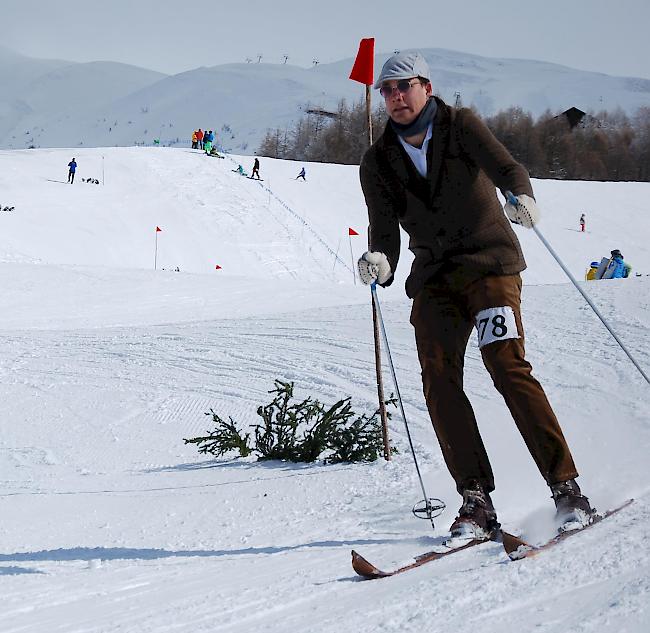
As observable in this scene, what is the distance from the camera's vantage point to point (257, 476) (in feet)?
15.6

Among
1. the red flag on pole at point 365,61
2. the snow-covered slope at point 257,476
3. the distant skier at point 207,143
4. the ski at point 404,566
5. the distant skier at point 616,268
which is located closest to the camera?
the snow-covered slope at point 257,476

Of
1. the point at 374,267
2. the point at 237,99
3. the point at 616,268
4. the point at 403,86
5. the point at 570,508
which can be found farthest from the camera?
the point at 237,99

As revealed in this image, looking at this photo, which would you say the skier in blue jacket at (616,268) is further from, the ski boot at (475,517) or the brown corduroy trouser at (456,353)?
the ski boot at (475,517)

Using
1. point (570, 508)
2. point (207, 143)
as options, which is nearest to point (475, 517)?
point (570, 508)

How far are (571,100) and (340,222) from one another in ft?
418

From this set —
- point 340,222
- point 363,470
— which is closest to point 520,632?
point 363,470

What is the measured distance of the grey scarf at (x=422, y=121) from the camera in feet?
10.2

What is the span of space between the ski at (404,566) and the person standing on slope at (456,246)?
17 centimetres

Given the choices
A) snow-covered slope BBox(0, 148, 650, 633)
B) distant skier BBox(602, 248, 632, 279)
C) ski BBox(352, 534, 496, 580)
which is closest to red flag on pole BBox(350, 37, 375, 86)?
snow-covered slope BBox(0, 148, 650, 633)

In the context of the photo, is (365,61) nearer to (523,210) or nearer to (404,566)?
(523,210)

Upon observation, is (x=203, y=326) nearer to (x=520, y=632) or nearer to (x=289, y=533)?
(x=289, y=533)

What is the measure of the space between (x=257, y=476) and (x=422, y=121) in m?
2.39

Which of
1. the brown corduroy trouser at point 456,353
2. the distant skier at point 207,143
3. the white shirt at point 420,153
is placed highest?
the distant skier at point 207,143

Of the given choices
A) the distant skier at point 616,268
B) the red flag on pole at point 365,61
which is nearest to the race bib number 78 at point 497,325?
the red flag on pole at point 365,61
